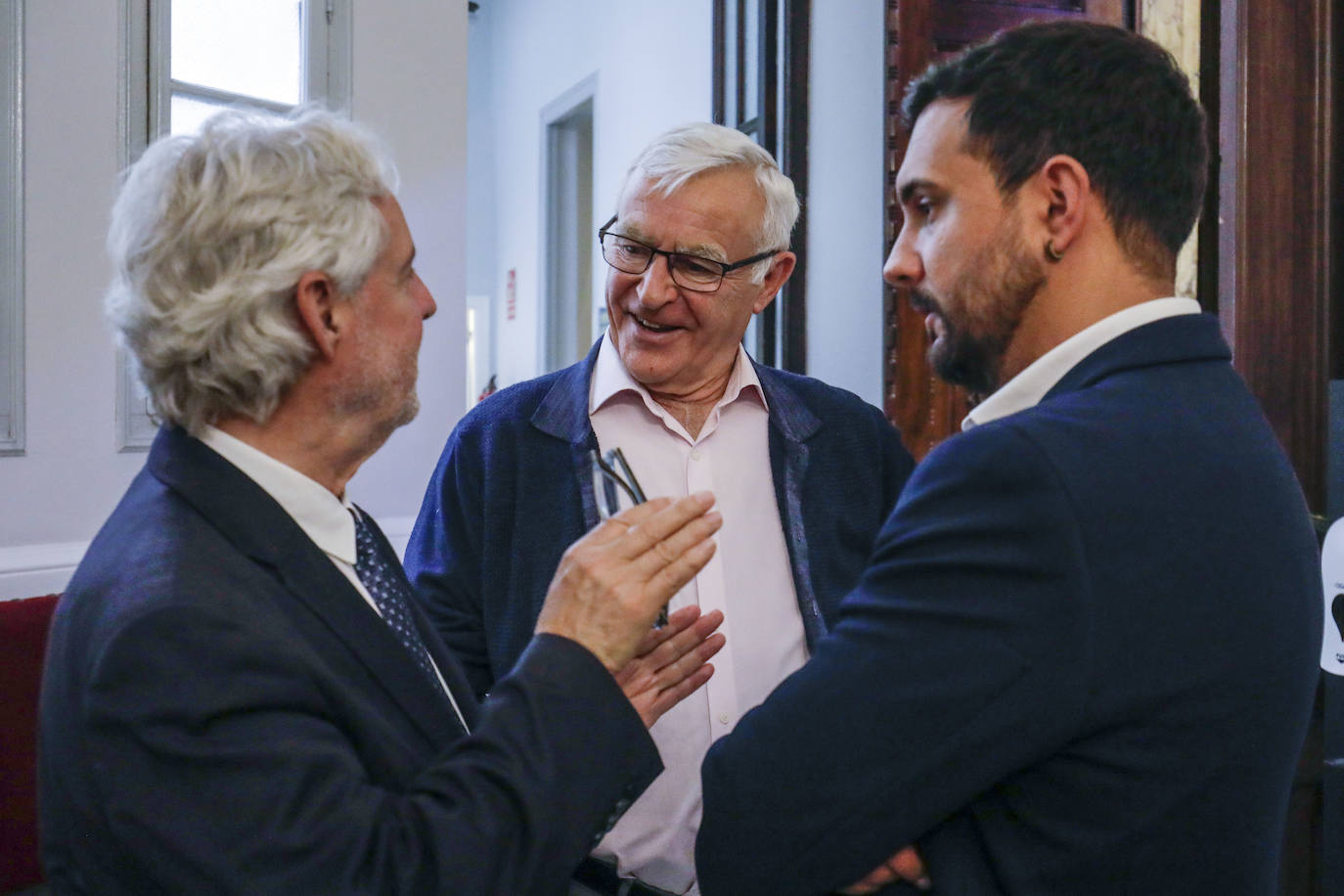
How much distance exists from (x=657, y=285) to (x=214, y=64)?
1.68m

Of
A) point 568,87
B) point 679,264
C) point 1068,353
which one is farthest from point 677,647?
point 568,87

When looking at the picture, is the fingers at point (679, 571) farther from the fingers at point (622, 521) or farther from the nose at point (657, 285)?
the nose at point (657, 285)

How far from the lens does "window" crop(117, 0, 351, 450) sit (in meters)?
2.52

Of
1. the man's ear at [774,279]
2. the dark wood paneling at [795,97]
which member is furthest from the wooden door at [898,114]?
the man's ear at [774,279]

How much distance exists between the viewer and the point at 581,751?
3.21 feet

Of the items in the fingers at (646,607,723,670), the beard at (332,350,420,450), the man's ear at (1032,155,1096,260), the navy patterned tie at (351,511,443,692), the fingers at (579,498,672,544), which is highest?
the man's ear at (1032,155,1096,260)

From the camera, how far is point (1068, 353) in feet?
3.38

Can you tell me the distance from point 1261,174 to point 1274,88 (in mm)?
183

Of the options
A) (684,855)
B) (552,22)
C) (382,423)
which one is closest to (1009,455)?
(382,423)

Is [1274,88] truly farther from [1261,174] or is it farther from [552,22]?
[552,22]

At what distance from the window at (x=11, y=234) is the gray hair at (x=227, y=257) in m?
1.57

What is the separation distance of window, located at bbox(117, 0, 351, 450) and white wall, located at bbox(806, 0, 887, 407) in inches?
58.4

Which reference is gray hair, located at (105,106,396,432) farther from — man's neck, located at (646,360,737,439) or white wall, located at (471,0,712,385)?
white wall, located at (471,0,712,385)

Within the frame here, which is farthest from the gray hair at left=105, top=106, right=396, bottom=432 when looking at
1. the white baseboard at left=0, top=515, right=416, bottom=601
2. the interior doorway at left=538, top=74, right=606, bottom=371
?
the interior doorway at left=538, top=74, right=606, bottom=371
